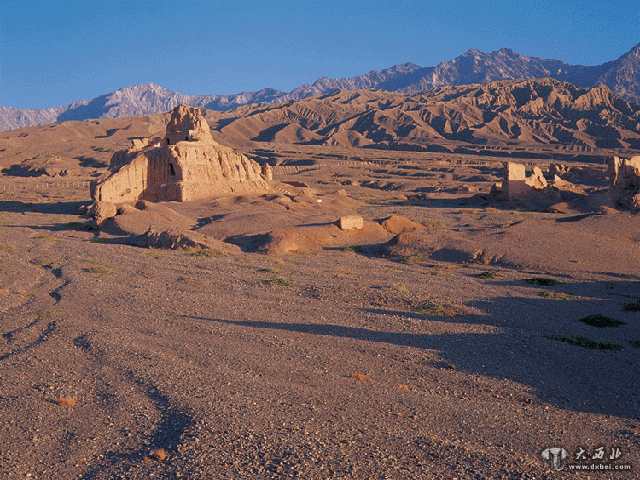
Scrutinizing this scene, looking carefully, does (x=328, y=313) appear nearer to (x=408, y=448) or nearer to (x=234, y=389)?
(x=234, y=389)

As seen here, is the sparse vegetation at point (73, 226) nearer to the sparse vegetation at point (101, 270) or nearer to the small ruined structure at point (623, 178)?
the sparse vegetation at point (101, 270)

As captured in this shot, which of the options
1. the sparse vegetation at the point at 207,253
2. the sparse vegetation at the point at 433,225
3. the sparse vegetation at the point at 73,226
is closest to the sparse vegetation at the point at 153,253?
the sparse vegetation at the point at 207,253

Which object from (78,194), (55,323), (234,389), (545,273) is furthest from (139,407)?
(78,194)

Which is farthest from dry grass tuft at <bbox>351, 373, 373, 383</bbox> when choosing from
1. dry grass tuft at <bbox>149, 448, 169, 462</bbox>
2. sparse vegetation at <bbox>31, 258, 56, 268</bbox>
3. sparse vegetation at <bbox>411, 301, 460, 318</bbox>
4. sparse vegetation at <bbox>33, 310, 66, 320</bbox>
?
sparse vegetation at <bbox>31, 258, 56, 268</bbox>

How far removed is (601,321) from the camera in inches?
490

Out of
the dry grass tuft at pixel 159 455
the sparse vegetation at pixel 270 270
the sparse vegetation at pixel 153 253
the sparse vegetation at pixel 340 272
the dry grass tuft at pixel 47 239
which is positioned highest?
the dry grass tuft at pixel 47 239

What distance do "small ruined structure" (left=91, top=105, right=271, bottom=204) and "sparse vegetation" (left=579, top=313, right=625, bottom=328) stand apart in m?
26.0

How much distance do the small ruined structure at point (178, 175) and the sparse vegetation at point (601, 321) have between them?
26.0m

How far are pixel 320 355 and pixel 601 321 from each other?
273 inches

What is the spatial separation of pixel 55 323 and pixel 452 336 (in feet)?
27.2

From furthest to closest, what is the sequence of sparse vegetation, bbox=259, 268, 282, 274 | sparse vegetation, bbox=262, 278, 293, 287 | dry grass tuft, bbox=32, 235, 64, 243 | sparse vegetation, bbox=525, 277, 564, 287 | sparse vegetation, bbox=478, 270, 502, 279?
dry grass tuft, bbox=32, 235, 64, 243
sparse vegetation, bbox=478, 270, 502, 279
sparse vegetation, bbox=259, 268, 282, 274
sparse vegetation, bbox=525, 277, 564, 287
sparse vegetation, bbox=262, 278, 293, 287

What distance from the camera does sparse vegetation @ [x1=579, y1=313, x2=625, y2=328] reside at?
1229 centimetres

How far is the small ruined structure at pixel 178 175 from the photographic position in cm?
3269

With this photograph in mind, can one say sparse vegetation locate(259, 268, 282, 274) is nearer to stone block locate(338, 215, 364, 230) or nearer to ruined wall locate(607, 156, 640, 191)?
stone block locate(338, 215, 364, 230)
